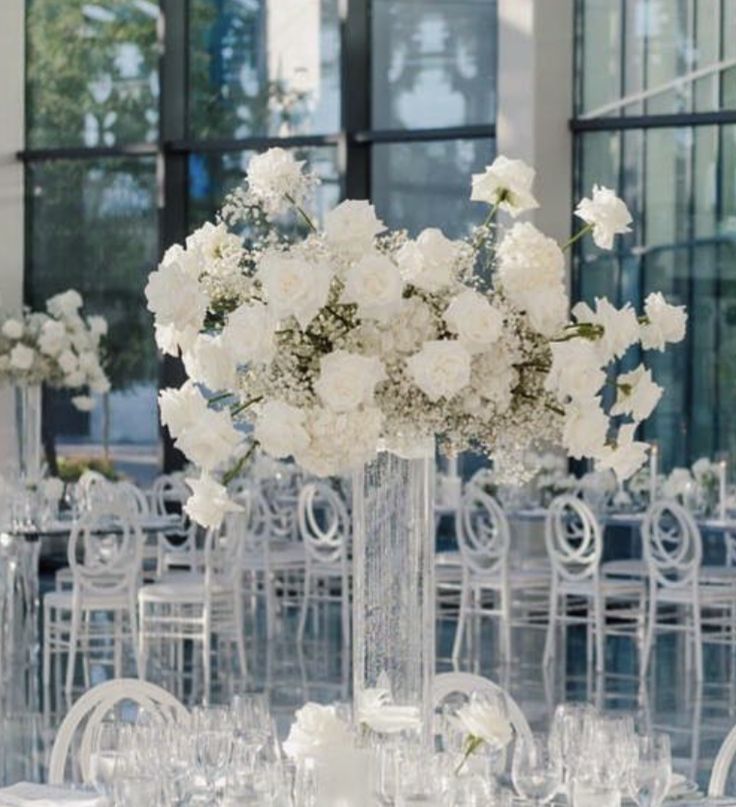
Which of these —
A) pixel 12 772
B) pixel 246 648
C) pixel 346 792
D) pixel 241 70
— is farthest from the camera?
pixel 241 70

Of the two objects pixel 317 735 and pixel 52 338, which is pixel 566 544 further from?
pixel 317 735

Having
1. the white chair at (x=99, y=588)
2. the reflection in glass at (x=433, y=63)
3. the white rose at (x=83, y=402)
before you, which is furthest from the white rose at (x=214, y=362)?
the white rose at (x=83, y=402)

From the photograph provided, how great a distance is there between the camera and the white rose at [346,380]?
374 cm

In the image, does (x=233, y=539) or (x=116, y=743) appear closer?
(x=116, y=743)

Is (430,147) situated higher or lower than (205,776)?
higher

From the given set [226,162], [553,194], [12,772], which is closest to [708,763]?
[12,772]

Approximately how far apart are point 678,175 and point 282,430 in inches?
457

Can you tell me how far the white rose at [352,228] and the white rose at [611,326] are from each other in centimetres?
39

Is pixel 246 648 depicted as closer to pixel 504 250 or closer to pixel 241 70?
pixel 241 70

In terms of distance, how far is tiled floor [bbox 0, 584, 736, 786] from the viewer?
9453mm

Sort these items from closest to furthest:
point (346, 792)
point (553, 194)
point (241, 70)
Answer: point (346, 792) → point (553, 194) → point (241, 70)

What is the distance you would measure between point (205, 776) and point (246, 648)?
8.82 metres

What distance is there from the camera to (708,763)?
29.5 feet

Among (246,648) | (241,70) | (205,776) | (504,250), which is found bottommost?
(246,648)
